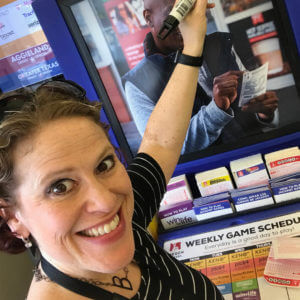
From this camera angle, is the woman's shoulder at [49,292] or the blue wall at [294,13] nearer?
the woman's shoulder at [49,292]

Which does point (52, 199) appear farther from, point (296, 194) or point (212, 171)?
point (296, 194)

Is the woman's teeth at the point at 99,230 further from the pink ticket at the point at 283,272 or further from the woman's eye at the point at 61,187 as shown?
the pink ticket at the point at 283,272

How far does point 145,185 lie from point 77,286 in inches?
15.1

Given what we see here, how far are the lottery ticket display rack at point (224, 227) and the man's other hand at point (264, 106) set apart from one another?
92 millimetres

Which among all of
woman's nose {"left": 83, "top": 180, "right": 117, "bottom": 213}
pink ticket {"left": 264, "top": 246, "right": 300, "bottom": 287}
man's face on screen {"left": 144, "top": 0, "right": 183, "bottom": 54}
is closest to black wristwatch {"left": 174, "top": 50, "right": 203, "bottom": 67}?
man's face on screen {"left": 144, "top": 0, "right": 183, "bottom": 54}


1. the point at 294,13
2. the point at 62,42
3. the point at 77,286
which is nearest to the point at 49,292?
the point at 77,286

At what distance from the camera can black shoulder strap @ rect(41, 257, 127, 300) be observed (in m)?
0.83

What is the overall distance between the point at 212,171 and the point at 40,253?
81 centimetres

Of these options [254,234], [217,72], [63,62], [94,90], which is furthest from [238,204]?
[63,62]

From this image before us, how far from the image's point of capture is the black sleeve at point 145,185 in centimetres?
111

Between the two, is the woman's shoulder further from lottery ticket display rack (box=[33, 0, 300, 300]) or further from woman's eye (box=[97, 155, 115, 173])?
lottery ticket display rack (box=[33, 0, 300, 300])

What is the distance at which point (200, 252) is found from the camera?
4.59ft

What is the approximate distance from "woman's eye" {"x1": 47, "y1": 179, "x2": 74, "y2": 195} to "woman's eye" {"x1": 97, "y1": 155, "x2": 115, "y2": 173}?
0.31 ft

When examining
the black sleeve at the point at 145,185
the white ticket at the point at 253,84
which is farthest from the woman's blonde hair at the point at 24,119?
the white ticket at the point at 253,84
